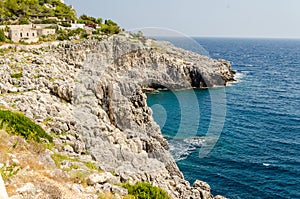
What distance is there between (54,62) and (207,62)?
A: 218 ft

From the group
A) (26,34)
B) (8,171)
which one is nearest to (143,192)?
(8,171)

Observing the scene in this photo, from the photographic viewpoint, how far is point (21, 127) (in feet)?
54.9

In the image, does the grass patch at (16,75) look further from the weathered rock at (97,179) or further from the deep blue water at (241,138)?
the deep blue water at (241,138)

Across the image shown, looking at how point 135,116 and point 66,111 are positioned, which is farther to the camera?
point 135,116

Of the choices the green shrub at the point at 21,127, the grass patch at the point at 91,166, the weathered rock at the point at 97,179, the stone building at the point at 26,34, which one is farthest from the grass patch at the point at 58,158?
the stone building at the point at 26,34

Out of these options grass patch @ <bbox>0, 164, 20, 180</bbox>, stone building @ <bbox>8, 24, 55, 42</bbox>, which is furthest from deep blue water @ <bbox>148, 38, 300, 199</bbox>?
stone building @ <bbox>8, 24, 55, 42</bbox>

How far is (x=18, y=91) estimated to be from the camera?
23438 mm

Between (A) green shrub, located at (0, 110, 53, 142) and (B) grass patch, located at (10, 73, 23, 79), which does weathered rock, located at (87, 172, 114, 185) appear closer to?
(A) green shrub, located at (0, 110, 53, 142)

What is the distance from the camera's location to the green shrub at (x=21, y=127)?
53.5 ft

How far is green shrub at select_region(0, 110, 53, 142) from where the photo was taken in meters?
16.3

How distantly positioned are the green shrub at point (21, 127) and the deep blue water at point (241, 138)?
2082 cm

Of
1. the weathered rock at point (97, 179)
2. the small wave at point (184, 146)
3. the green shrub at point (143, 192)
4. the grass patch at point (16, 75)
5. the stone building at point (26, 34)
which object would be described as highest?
the stone building at point (26, 34)

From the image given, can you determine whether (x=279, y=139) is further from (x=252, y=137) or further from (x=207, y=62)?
(x=207, y=62)

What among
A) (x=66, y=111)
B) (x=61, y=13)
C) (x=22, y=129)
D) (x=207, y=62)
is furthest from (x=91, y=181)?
(x=207, y=62)
